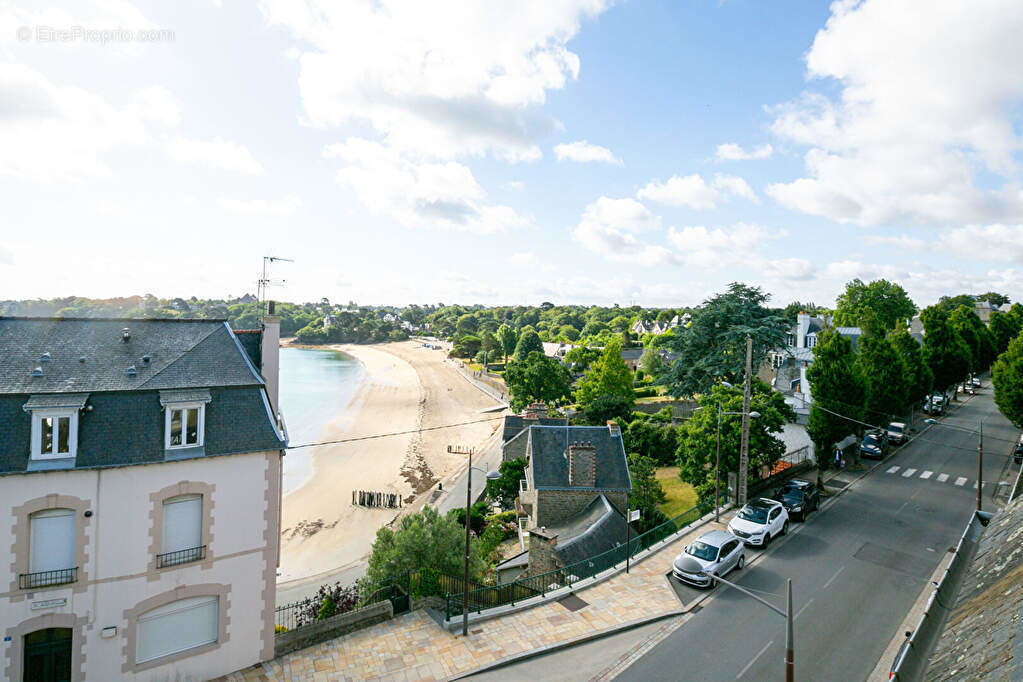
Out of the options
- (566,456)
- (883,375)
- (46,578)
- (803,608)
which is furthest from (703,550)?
(883,375)

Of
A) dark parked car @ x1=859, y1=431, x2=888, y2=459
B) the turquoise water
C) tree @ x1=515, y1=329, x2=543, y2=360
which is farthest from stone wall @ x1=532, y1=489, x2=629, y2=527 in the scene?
tree @ x1=515, y1=329, x2=543, y2=360

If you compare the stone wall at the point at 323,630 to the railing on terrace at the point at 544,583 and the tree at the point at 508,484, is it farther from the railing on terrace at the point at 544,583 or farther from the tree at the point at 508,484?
the tree at the point at 508,484

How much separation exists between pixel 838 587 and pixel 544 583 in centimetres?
1037

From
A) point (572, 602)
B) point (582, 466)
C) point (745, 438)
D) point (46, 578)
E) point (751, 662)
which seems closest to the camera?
point (46, 578)

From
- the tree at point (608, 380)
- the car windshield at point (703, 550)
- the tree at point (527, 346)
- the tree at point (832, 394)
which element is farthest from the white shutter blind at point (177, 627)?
the tree at point (527, 346)

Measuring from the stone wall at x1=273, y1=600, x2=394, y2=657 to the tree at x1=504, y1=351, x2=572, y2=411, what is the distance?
4523cm

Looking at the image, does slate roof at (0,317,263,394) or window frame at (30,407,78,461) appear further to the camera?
slate roof at (0,317,263,394)

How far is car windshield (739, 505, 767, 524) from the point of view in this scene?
70.3 feet

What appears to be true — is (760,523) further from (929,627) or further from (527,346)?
(527,346)

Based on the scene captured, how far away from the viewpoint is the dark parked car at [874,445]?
3425 cm

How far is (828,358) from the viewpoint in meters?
30.0

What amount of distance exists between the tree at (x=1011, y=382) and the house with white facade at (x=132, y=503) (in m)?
41.8

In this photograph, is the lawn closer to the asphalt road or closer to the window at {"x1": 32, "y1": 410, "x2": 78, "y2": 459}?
the asphalt road

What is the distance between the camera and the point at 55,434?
12.5m
